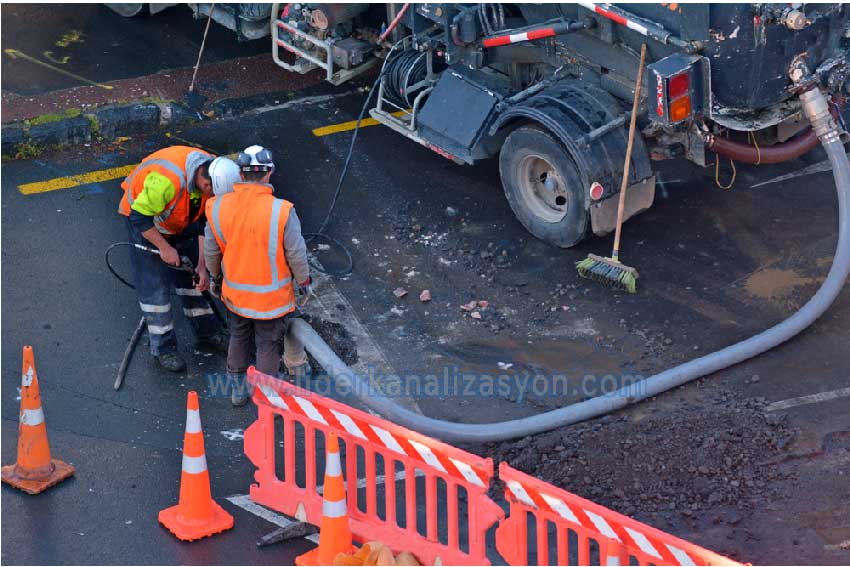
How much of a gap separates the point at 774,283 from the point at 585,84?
6.19ft

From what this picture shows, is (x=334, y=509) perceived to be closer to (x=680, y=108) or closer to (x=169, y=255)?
(x=169, y=255)

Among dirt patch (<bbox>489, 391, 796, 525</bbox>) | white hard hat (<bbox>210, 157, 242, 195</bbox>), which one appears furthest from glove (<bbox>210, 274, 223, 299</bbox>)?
dirt patch (<bbox>489, 391, 796, 525</bbox>)

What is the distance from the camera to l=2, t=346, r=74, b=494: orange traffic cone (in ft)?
23.1

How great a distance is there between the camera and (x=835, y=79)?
8.73 metres

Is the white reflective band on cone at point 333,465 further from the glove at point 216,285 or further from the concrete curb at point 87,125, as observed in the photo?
the concrete curb at point 87,125

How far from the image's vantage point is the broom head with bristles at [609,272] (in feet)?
29.5

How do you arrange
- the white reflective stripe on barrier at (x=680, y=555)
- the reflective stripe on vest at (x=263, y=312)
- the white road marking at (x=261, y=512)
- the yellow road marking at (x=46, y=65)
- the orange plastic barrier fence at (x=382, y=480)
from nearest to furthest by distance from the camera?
the white reflective stripe on barrier at (x=680, y=555)
the orange plastic barrier fence at (x=382, y=480)
the white road marking at (x=261, y=512)
the reflective stripe on vest at (x=263, y=312)
the yellow road marking at (x=46, y=65)

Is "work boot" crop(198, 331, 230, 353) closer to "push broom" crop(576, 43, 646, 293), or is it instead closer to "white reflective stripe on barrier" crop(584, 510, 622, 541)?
"push broom" crop(576, 43, 646, 293)

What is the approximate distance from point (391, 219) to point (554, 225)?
1.28 meters

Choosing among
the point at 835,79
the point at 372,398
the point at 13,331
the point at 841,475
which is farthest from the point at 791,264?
the point at 13,331

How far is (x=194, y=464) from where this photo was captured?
672 cm

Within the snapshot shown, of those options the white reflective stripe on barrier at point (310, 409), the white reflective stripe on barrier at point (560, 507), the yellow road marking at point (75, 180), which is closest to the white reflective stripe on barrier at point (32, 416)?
the white reflective stripe on barrier at point (310, 409)

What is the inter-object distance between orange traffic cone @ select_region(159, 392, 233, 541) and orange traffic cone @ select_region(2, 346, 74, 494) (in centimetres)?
73

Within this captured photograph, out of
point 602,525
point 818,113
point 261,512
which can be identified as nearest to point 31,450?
point 261,512
